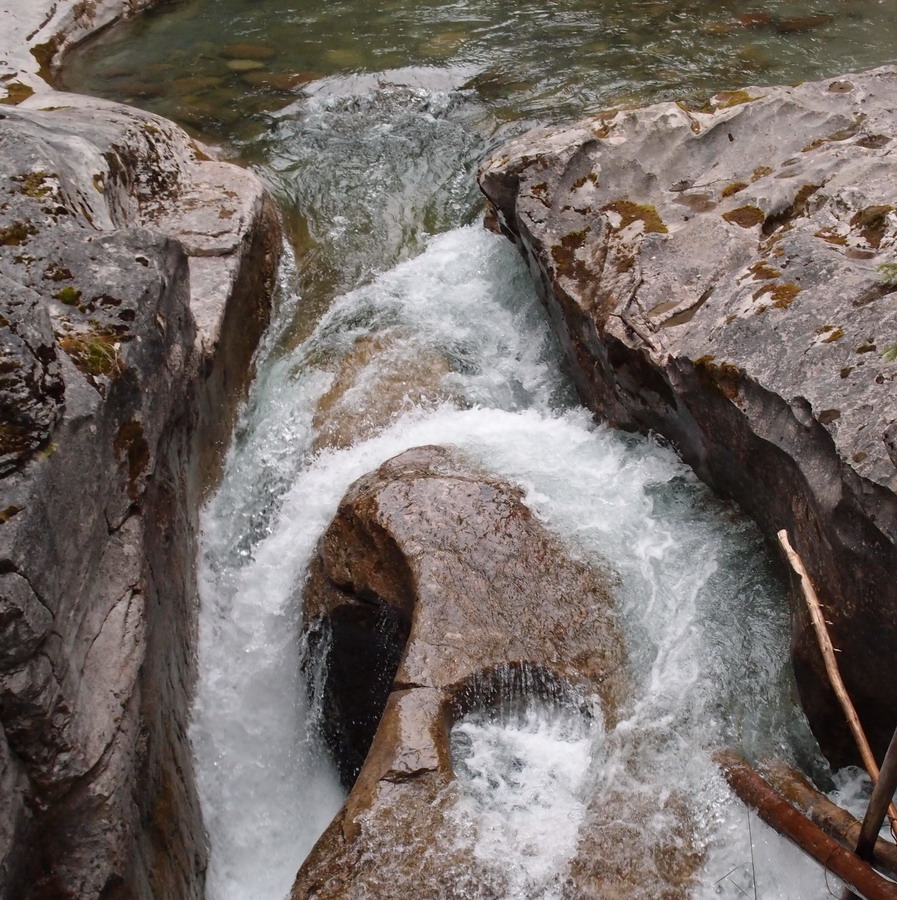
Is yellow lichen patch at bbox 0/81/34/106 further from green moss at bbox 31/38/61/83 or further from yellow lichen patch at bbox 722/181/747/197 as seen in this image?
yellow lichen patch at bbox 722/181/747/197

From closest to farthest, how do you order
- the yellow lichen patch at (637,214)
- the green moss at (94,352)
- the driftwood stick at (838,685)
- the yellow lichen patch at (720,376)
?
the driftwood stick at (838,685) → the green moss at (94,352) → the yellow lichen patch at (720,376) → the yellow lichen patch at (637,214)

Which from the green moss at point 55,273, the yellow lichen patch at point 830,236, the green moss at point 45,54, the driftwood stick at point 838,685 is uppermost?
the green moss at point 45,54

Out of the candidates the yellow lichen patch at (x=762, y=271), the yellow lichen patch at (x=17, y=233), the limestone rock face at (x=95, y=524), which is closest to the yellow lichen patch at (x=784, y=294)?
the yellow lichen patch at (x=762, y=271)

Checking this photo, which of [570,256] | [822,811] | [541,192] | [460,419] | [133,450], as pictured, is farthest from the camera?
[541,192]

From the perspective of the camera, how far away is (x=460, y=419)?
711 cm

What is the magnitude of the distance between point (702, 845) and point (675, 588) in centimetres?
160

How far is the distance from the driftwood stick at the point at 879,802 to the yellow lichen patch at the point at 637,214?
4.74 metres

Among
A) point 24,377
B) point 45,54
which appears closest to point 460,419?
point 24,377

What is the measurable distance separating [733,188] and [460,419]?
3011 millimetres

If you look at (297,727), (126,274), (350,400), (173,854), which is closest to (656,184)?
(350,400)

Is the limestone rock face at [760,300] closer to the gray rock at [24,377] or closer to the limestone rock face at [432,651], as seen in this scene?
the limestone rock face at [432,651]

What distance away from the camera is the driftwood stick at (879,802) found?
3.12 m

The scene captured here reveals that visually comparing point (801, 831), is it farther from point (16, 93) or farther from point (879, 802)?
point (16, 93)

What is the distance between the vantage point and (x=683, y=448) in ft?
20.4
